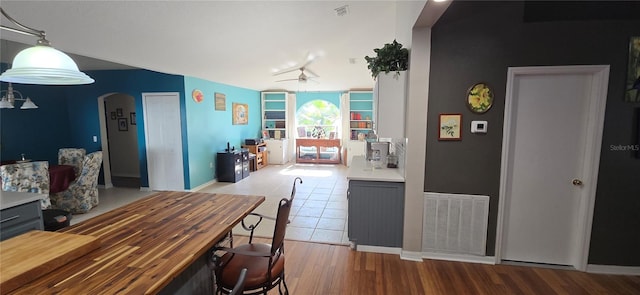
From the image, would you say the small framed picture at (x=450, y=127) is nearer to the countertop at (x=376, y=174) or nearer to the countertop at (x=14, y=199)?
the countertop at (x=376, y=174)

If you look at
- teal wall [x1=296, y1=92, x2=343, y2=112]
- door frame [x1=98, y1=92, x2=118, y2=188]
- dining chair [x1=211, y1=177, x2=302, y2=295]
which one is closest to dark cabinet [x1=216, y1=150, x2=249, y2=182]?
door frame [x1=98, y1=92, x2=118, y2=188]

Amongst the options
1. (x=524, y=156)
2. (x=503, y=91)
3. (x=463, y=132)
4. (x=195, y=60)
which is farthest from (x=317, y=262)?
(x=195, y=60)

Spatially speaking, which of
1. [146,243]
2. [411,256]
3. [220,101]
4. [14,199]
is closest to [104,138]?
[220,101]

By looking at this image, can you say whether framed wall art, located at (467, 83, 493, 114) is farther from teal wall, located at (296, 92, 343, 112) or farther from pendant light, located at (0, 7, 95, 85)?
teal wall, located at (296, 92, 343, 112)

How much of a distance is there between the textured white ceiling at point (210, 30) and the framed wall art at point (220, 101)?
1153mm

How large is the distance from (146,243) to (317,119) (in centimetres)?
759

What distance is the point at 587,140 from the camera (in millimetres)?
2398

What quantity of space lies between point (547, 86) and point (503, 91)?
1.31 ft

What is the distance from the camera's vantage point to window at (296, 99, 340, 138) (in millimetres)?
8617

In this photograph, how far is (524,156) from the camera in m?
2.52

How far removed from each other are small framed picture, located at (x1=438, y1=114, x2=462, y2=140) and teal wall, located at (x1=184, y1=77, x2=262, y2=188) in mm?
4519

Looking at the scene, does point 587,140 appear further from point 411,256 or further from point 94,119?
point 94,119

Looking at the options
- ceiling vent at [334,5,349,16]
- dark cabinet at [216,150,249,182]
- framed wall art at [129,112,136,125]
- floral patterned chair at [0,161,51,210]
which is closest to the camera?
ceiling vent at [334,5,349,16]

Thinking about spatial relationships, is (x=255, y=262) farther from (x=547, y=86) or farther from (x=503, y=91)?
(x=547, y=86)
